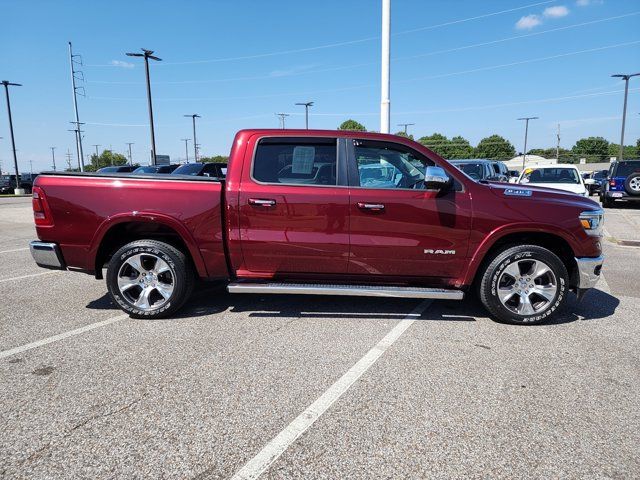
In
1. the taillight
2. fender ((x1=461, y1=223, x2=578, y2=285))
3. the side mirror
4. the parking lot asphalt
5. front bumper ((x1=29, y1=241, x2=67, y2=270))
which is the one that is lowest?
the parking lot asphalt

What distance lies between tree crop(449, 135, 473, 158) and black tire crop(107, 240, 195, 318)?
397 feet

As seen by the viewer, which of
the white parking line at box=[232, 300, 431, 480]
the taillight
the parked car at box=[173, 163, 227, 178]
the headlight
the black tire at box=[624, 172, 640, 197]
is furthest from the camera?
the black tire at box=[624, 172, 640, 197]

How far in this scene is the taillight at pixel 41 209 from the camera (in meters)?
4.45

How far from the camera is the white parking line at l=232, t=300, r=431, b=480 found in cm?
232

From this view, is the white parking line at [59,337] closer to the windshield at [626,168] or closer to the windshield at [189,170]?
the windshield at [189,170]

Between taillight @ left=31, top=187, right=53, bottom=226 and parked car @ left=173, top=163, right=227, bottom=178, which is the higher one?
parked car @ left=173, top=163, right=227, bottom=178

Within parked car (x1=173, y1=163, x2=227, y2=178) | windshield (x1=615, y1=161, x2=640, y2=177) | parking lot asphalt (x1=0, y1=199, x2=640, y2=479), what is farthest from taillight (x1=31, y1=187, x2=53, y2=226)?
windshield (x1=615, y1=161, x2=640, y2=177)

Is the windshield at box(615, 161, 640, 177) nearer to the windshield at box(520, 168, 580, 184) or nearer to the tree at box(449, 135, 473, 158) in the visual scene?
the windshield at box(520, 168, 580, 184)

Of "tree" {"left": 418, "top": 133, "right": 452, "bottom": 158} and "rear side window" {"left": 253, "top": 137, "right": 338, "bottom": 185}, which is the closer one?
"rear side window" {"left": 253, "top": 137, "right": 338, "bottom": 185}

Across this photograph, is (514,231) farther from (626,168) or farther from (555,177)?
(626,168)

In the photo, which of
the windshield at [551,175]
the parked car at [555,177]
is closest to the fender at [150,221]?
the parked car at [555,177]

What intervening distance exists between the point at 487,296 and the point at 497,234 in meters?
0.63

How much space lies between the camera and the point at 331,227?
4305 mm

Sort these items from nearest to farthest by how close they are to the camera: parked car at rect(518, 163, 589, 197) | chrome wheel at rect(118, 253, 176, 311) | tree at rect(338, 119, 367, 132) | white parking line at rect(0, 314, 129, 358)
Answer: white parking line at rect(0, 314, 129, 358)
chrome wheel at rect(118, 253, 176, 311)
parked car at rect(518, 163, 589, 197)
tree at rect(338, 119, 367, 132)
